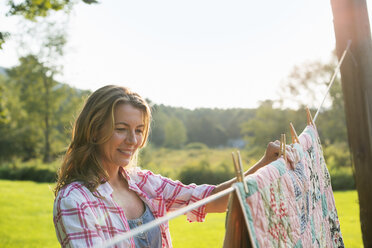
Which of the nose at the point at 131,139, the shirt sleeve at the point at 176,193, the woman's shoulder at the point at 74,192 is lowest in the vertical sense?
the shirt sleeve at the point at 176,193

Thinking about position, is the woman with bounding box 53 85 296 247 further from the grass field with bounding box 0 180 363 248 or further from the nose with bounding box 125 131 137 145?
the grass field with bounding box 0 180 363 248

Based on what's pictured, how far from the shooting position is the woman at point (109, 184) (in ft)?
4.64

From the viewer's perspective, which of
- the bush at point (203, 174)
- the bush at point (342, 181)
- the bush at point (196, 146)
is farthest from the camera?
the bush at point (196, 146)

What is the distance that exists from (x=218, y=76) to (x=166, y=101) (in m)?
8.85

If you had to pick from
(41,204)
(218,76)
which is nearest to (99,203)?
(41,204)

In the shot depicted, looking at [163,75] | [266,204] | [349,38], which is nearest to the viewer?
[266,204]

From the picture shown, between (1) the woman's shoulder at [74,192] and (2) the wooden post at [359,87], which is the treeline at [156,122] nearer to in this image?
(2) the wooden post at [359,87]

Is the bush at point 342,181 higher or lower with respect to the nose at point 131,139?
lower

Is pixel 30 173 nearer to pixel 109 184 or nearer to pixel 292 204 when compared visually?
pixel 109 184

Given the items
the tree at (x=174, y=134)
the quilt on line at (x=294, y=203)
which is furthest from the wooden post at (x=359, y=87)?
the tree at (x=174, y=134)

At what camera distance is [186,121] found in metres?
34.6

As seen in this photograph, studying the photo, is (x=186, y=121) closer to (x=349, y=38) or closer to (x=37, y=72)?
(x=37, y=72)

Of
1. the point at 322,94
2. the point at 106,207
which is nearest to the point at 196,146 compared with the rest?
the point at 322,94

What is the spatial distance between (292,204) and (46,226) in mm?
9924
